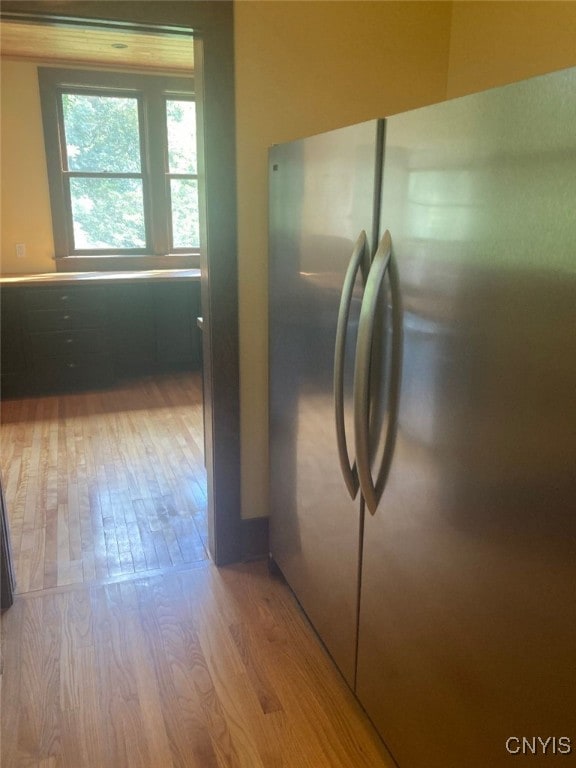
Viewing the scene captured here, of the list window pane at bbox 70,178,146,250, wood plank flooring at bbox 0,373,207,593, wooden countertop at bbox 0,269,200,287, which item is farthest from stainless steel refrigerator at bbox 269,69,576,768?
window pane at bbox 70,178,146,250

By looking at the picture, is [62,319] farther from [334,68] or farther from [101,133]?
[334,68]

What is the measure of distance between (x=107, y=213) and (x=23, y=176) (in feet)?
2.24

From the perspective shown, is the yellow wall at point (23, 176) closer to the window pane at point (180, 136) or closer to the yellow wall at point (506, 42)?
the window pane at point (180, 136)

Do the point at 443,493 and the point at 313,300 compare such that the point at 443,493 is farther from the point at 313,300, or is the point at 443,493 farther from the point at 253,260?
the point at 253,260

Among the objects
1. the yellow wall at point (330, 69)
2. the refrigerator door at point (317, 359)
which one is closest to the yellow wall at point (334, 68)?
the yellow wall at point (330, 69)

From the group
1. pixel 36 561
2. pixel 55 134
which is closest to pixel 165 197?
pixel 55 134

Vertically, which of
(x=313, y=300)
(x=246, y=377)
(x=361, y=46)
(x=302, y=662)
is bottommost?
(x=302, y=662)

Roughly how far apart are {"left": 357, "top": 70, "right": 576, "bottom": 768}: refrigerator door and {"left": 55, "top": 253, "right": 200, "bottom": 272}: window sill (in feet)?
13.6

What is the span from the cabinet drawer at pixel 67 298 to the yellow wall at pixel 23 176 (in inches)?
24.3

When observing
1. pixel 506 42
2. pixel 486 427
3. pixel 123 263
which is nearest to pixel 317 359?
pixel 486 427

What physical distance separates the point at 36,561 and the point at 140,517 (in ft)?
1.65

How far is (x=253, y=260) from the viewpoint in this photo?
2119mm

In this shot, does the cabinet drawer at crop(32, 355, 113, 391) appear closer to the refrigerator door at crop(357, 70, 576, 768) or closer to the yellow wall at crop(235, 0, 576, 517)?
the yellow wall at crop(235, 0, 576, 517)

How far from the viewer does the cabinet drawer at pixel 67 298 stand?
4262 mm
